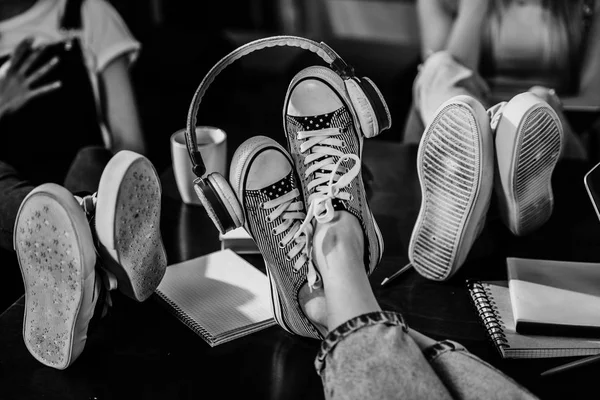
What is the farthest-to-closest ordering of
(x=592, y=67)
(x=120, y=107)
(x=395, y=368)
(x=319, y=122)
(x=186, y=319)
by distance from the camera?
1. (x=592, y=67)
2. (x=120, y=107)
3. (x=319, y=122)
4. (x=186, y=319)
5. (x=395, y=368)

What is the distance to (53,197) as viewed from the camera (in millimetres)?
792

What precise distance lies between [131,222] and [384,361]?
0.35 meters

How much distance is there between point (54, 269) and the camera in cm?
82

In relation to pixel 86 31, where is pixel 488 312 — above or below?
below

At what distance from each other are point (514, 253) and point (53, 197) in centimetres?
67

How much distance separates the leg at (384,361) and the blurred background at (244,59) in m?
0.73

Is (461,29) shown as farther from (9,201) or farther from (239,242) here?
(9,201)

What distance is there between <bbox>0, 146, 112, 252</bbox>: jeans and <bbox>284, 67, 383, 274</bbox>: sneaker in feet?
1.06

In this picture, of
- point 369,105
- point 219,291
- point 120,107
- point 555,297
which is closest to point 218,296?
point 219,291

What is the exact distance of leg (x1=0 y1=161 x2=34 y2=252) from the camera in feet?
3.56

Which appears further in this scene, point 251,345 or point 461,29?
point 461,29

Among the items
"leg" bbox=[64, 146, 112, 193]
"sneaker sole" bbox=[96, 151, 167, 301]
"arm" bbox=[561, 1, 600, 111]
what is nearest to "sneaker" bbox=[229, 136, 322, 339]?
"sneaker sole" bbox=[96, 151, 167, 301]

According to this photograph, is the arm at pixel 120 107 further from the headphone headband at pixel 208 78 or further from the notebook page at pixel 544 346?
the notebook page at pixel 544 346

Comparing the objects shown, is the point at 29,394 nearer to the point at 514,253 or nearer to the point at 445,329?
the point at 445,329
